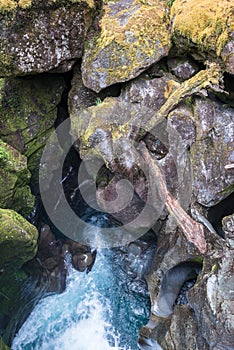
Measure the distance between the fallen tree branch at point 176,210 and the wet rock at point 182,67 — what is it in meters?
2.08

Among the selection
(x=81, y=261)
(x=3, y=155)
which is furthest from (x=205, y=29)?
(x=81, y=261)

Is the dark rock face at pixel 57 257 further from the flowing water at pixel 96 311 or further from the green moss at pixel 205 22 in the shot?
the green moss at pixel 205 22

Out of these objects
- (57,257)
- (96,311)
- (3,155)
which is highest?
(3,155)

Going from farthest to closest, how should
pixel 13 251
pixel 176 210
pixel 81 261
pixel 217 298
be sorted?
pixel 81 261, pixel 176 210, pixel 13 251, pixel 217 298

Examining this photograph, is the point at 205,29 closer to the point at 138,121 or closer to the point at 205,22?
the point at 205,22

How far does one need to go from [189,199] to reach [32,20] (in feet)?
18.7

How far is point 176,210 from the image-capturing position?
24.6 ft

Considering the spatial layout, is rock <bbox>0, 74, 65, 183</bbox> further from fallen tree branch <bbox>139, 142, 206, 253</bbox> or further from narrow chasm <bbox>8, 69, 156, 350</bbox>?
fallen tree branch <bbox>139, 142, 206, 253</bbox>

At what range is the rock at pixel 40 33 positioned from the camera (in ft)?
24.4

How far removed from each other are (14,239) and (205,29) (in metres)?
6.33

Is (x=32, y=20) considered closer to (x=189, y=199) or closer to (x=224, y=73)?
(x=224, y=73)

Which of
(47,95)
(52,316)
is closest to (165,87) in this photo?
(47,95)

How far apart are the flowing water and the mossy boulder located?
9.99 feet

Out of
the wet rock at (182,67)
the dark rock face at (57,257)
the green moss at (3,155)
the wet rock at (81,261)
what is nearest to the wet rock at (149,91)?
the wet rock at (182,67)
